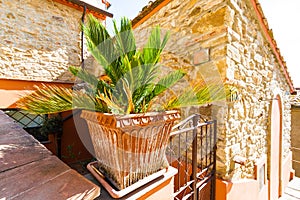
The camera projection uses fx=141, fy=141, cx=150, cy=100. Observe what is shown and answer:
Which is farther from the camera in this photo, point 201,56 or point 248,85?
point 248,85

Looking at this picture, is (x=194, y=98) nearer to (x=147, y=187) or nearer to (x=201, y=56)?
(x=147, y=187)

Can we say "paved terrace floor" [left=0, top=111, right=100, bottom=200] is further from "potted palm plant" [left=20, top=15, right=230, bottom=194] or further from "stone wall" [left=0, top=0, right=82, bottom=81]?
"stone wall" [left=0, top=0, right=82, bottom=81]

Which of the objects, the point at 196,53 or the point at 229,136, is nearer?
the point at 229,136

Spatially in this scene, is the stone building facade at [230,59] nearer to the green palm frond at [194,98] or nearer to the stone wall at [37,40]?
the green palm frond at [194,98]

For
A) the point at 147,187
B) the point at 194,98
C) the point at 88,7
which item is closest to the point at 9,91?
the point at 88,7

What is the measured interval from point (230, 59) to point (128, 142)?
155 cm

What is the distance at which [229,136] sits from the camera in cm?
162

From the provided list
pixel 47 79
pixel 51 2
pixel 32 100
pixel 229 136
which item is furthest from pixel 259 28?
pixel 51 2

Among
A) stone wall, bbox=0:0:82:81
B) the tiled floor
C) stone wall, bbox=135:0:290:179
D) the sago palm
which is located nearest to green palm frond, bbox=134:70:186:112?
the sago palm

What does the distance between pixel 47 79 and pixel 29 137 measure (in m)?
3.84

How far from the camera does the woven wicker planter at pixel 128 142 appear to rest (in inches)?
23.7

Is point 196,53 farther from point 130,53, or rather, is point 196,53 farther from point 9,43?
point 9,43

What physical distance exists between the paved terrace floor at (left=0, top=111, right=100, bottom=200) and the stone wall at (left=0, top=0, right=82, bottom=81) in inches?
156

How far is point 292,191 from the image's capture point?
4.14 metres
